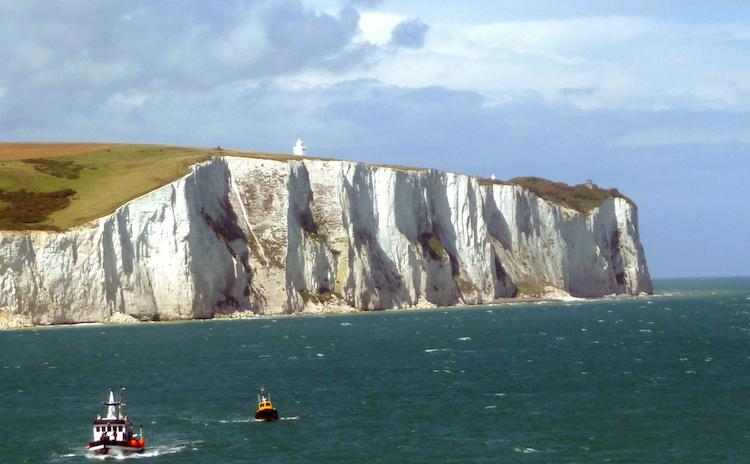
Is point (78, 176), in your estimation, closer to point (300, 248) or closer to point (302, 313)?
point (300, 248)

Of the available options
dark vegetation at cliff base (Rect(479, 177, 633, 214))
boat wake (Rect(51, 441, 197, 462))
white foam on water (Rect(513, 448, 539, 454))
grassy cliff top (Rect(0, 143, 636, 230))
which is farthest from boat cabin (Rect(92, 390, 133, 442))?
dark vegetation at cliff base (Rect(479, 177, 633, 214))

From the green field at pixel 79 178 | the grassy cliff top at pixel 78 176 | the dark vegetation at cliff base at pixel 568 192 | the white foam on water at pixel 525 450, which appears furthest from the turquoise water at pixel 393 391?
the dark vegetation at cliff base at pixel 568 192

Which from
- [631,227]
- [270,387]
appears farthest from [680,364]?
[631,227]

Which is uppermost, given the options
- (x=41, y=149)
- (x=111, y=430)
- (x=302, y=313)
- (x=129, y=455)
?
(x=41, y=149)

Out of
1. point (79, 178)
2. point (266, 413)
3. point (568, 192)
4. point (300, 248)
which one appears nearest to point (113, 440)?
point (266, 413)

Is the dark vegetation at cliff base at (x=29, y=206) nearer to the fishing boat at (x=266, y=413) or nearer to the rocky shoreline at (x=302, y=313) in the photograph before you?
the rocky shoreline at (x=302, y=313)
